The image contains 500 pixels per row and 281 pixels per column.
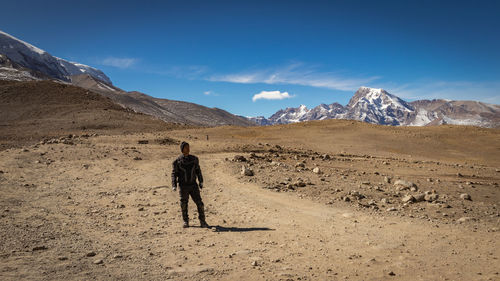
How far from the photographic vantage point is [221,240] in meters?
6.96

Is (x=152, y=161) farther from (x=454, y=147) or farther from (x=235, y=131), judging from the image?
(x=454, y=147)

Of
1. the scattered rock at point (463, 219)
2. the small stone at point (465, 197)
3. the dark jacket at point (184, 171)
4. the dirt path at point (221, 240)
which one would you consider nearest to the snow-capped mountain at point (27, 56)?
the dirt path at point (221, 240)

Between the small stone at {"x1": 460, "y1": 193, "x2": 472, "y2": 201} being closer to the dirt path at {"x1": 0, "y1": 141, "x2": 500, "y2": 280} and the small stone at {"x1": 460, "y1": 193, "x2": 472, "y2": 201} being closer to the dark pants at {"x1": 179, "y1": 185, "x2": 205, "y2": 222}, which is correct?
the dirt path at {"x1": 0, "y1": 141, "x2": 500, "y2": 280}

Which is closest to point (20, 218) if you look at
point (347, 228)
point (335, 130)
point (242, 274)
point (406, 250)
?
point (242, 274)

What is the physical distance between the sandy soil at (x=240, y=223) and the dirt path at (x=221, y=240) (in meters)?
0.03

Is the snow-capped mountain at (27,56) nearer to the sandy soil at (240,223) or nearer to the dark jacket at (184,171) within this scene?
the sandy soil at (240,223)

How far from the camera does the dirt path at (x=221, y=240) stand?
541cm

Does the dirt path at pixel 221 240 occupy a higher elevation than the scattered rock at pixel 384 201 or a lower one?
lower

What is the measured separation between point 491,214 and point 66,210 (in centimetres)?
1280

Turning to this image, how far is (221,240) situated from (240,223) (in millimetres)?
1391

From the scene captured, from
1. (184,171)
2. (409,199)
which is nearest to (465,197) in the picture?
(409,199)

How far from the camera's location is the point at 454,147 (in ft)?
Answer: 101

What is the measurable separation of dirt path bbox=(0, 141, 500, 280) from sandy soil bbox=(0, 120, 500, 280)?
0.03 metres

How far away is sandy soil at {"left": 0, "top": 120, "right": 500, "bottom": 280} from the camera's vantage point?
5535 millimetres
